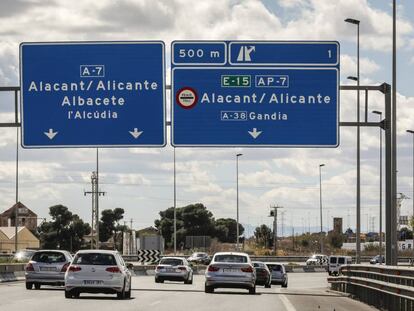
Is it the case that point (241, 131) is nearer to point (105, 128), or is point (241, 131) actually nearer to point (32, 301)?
point (105, 128)

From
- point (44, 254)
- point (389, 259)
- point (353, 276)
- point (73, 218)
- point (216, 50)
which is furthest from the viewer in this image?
point (73, 218)

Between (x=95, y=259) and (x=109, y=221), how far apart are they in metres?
134

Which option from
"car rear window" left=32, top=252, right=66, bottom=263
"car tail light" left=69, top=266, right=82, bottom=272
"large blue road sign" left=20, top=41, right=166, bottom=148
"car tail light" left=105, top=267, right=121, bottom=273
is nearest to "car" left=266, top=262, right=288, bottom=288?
"car rear window" left=32, top=252, right=66, bottom=263

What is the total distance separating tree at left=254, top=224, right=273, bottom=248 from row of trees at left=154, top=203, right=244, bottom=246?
6671 mm

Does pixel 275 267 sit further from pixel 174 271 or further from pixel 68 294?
pixel 68 294

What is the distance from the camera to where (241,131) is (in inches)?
1319

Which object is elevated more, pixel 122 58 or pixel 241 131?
pixel 122 58

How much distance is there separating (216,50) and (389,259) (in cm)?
810

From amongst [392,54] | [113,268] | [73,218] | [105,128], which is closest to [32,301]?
[113,268]

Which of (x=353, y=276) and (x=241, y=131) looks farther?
(x=353, y=276)

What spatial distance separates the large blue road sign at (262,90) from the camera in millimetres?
A: 33281

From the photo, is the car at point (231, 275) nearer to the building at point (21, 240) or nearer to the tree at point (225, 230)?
the building at point (21, 240)

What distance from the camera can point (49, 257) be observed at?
1522 inches

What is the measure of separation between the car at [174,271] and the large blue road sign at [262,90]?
61.7 ft
